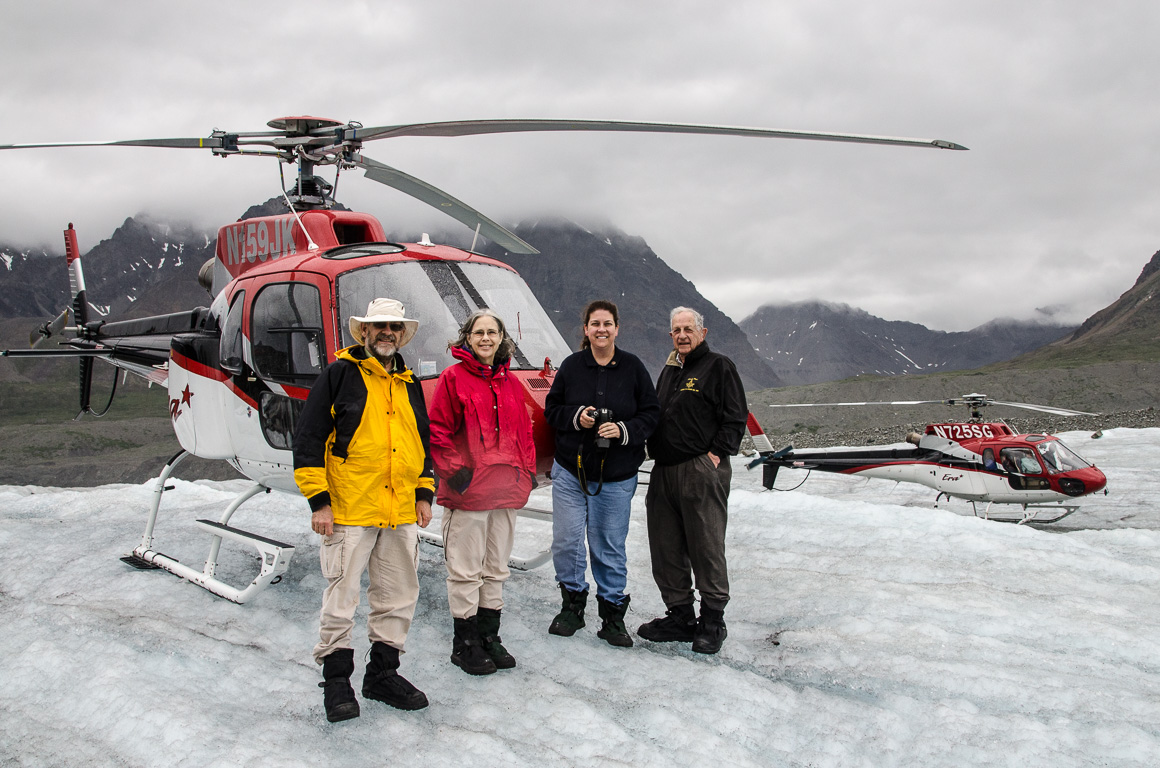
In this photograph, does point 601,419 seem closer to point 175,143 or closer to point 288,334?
point 288,334

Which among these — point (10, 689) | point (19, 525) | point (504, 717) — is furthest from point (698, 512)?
point (19, 525)

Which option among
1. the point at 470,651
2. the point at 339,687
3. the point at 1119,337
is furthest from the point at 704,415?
the point at 1119,337

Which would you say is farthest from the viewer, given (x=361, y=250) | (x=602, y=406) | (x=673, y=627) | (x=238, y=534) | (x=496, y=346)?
(x=238, y=534)

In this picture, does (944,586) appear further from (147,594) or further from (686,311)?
(147,594)

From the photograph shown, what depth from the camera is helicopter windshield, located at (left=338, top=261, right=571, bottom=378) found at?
4.47 metres

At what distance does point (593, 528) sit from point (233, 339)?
2813 mm

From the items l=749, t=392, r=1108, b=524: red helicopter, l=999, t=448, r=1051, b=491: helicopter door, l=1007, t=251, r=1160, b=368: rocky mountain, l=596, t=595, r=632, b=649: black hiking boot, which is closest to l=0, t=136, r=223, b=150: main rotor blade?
l=596, t=595, r=632, b=649: black hiking boot

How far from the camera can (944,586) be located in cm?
551

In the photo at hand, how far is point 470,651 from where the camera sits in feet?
12.6

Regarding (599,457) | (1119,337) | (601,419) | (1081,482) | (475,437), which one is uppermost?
(1119,337)

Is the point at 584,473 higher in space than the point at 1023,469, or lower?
higher

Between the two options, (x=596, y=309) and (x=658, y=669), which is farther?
(x=596, y=309)

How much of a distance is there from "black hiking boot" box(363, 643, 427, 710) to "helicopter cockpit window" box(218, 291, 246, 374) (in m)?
2.42

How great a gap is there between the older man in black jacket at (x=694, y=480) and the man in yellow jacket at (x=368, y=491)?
1.51 meters
